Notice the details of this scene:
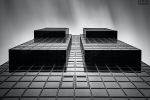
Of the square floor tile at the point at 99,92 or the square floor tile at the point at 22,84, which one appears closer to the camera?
the square floor tile at the point at 99,92

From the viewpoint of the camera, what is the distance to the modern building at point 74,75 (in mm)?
7219

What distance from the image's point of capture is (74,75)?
9422 mm

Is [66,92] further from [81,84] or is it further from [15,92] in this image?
[15,92]

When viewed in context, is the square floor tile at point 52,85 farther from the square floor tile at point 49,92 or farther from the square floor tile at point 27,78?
the square floor tile at point 27,78

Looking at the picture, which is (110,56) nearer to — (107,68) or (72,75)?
(107,68)

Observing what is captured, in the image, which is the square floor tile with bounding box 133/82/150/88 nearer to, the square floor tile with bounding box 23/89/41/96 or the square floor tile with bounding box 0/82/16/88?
the square floor tile with bounding box 23/89/41/96

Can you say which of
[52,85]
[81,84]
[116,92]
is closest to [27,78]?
[52,85]

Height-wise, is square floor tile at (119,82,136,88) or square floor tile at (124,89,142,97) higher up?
square floor tile at (119,82,136,88)

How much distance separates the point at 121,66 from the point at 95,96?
4.29 meters

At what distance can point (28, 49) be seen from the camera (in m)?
11.8

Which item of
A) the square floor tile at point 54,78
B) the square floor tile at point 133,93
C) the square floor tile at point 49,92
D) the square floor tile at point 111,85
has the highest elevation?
the square floor tile at point 54,78

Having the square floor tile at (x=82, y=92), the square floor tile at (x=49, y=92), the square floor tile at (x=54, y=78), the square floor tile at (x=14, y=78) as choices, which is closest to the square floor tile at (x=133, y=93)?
the square floor tile at (x=82, y=92)

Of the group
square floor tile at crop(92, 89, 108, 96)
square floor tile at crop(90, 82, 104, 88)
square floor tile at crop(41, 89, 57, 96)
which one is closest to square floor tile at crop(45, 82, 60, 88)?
square floor tile at crop(41, 89, 57, 96)

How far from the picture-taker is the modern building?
23.7 feet
